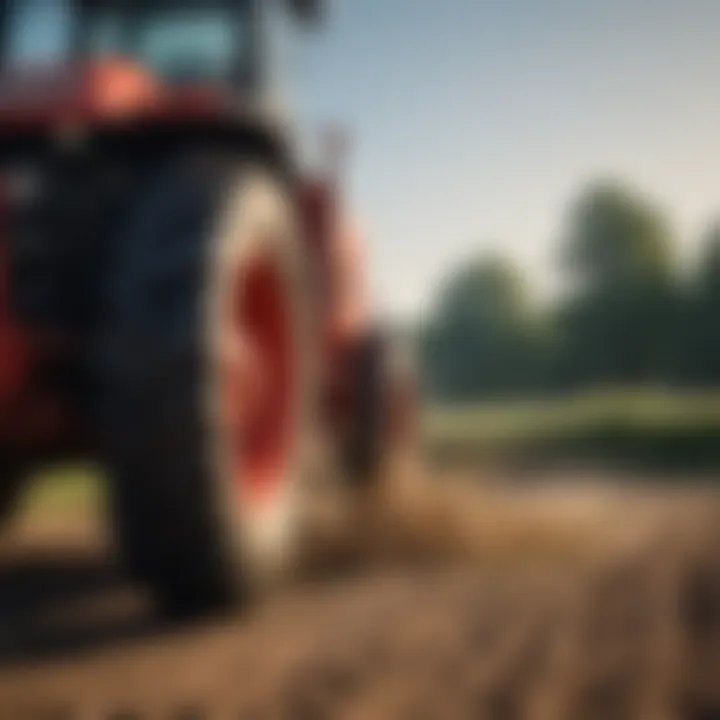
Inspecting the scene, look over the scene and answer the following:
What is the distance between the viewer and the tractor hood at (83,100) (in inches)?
145

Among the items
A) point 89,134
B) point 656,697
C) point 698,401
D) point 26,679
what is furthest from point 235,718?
point 698,401

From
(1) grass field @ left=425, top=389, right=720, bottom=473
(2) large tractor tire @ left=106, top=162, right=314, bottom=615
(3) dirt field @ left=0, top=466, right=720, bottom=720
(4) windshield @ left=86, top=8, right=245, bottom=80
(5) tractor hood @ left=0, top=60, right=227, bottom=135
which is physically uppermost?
(4) windshield @ left=86, top=8, right=245, bottom=80

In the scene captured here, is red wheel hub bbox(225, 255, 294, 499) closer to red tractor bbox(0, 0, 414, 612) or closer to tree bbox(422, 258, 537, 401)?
red tractor bbox(0, 0, 414, 612)

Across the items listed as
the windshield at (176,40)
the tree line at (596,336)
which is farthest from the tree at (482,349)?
the windshield at (176,40)

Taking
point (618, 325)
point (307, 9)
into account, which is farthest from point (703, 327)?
point (307, 9)

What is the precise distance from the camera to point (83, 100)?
12.2 feet

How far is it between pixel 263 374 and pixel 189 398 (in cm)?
82

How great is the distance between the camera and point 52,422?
3648 mm

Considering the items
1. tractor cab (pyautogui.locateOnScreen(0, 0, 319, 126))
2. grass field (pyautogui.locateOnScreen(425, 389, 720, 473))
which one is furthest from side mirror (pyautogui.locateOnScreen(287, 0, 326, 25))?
grass field (pyautogui.locateOnScreen(425, 389, 720, 473))

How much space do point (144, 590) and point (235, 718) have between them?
1.62 metres

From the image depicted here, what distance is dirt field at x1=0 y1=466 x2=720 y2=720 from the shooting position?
266cm

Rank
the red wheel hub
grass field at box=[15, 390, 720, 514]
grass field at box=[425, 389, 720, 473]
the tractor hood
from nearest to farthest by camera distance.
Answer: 1. the tractor hood
2. the red wheel hub
3. grass field at box=[15, 390, 720, 514]
4. grass field at box=[425, 389, 720, 473]

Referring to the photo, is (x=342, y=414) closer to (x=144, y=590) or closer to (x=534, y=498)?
(x=534, y=498)

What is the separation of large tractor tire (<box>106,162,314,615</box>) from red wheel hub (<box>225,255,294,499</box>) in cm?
2
